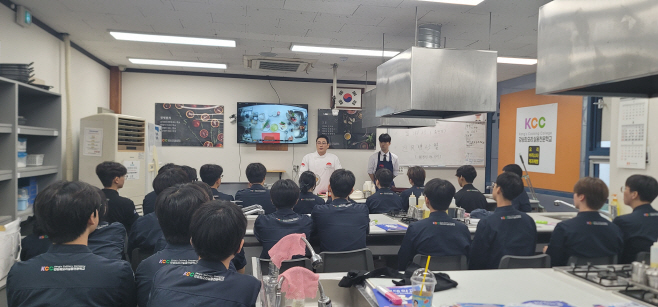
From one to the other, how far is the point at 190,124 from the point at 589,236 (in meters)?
5.61

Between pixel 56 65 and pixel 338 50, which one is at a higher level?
pixel 338 50

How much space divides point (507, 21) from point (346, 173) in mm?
2182

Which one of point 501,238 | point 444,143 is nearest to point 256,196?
point 501,238

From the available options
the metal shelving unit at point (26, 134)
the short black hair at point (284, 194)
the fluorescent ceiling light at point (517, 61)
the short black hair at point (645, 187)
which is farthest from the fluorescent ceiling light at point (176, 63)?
the short black hair at point (645, 187)

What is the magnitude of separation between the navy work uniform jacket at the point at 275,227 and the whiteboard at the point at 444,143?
4440 millimetres

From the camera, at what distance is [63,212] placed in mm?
1495

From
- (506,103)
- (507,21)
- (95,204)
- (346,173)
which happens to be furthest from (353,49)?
(95,204)

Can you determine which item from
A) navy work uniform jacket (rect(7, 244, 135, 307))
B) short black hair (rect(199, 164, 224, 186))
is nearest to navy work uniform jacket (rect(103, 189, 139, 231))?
short black hair (rect(199, 164, 224, 186))

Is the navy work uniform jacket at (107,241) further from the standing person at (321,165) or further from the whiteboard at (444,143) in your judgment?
the whiteboard at (444,143)

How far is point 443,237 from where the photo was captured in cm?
243

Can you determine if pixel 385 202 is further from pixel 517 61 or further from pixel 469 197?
pixel 517 61

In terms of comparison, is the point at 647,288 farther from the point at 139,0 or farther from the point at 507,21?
the point at 139,0

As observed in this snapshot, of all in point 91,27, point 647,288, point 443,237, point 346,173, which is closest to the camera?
point 647,288

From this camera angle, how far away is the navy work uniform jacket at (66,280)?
1363 millimetres
